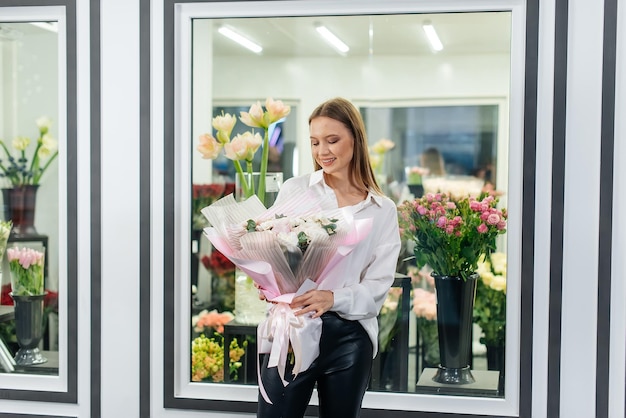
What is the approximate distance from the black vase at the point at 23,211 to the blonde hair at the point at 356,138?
1.41 metres

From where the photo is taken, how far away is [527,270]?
302cm

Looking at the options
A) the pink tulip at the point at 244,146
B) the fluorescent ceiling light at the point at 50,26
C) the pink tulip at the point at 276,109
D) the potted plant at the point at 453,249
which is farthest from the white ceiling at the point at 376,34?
the fluorescent ceiling light at the point at 50,26

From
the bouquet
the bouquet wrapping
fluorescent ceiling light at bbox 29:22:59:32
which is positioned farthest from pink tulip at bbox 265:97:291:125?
fluorescent ceiling light at bbox 29:22:59:32

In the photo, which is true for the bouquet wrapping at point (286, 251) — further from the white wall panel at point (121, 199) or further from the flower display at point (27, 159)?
the flower display at point (27, 159)

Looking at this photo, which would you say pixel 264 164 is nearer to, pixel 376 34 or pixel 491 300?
pixel 376 34

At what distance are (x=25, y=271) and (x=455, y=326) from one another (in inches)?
73.0

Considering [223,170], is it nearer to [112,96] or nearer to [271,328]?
[112,96]

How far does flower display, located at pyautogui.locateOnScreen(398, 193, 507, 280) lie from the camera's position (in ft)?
10.0

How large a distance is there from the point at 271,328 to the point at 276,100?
108 cm

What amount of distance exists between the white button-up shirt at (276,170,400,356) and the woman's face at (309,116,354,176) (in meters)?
0.05

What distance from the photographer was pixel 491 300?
3102 millimetres

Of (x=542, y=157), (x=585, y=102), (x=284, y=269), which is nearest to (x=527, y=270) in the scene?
(x=542, y=157)

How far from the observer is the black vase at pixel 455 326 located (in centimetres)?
311

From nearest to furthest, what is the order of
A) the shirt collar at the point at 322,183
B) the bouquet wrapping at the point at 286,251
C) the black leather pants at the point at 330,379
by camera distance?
the bouquet wrapping at the point at 286,251
the black leather pants at the point at 330,379
the shirt collar at the point at 322,183
